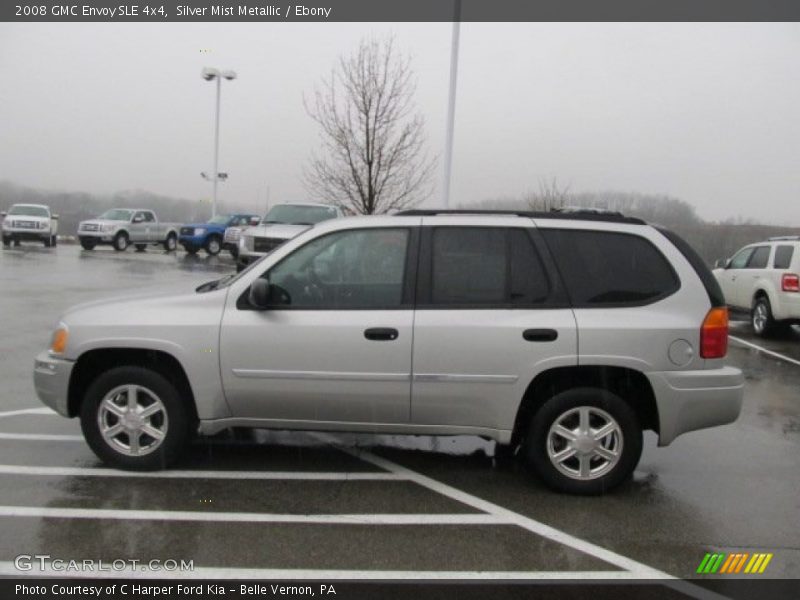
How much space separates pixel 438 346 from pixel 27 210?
2947cm

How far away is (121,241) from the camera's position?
2897 centimetres

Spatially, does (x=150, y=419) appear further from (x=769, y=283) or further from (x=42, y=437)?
(x=769, y=283)

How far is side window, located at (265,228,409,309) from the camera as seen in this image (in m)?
4.44

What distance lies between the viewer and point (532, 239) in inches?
178

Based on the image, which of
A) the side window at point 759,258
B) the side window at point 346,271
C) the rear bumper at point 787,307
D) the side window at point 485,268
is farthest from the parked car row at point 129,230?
the side window at point 485,268

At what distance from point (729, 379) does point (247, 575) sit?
10.2ft

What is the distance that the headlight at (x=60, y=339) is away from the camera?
452 cm

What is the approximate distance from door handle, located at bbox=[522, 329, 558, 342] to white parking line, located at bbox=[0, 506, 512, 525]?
1.09 metres

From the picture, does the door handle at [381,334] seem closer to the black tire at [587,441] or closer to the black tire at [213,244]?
the black tire at [587,441]

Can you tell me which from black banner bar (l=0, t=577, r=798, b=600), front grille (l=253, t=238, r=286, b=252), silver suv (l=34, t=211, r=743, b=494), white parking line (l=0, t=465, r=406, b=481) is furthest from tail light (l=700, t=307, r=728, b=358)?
front grille (l=253, t=238, r=286, b=252)

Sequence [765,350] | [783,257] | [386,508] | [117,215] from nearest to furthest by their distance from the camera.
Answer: [386,508]
[765,350]
[783,257]
[117,215]

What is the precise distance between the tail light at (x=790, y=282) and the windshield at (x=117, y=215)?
84.5 feet

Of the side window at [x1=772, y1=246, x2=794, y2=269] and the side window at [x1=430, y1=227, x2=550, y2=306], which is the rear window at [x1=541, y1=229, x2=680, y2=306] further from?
the side window at [x1=772, y1=246, x2=794, y2=269]

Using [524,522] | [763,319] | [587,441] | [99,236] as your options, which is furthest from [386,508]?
[99,236]
